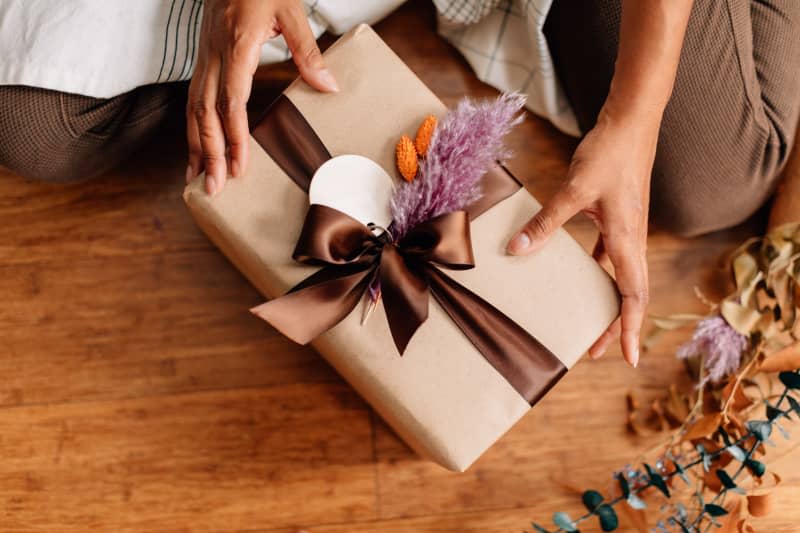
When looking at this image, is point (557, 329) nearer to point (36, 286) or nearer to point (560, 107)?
point (560, 107)

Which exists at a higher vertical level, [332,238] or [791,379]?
[332,238]

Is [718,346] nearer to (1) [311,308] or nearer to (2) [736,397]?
(2) [736,397]

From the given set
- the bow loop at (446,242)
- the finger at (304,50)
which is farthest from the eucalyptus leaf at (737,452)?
the finger at (304,50)

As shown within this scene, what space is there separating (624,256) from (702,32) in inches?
13.6

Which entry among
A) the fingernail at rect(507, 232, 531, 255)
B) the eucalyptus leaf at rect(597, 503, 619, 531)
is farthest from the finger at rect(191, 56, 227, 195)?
the eucalyptus leaf at rect(597, 503, 619, 531)

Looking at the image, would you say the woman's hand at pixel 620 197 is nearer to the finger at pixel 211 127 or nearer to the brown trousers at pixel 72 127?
the finger at pixel 211 127

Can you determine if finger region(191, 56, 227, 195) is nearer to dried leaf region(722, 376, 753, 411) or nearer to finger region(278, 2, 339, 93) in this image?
finger region(278, 2, 339, 93)

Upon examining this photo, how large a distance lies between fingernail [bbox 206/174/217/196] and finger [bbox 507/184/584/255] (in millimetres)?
322

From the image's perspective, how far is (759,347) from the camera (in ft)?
3.00

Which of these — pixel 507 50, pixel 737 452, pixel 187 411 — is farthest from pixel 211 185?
pixel 737 452

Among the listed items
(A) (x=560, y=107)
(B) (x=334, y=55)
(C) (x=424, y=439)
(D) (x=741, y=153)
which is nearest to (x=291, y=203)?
(B) (x=334, y=55)

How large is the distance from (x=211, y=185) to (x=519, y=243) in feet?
1.10

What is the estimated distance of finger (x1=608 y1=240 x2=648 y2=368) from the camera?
0.75m

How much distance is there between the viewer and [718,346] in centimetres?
95
